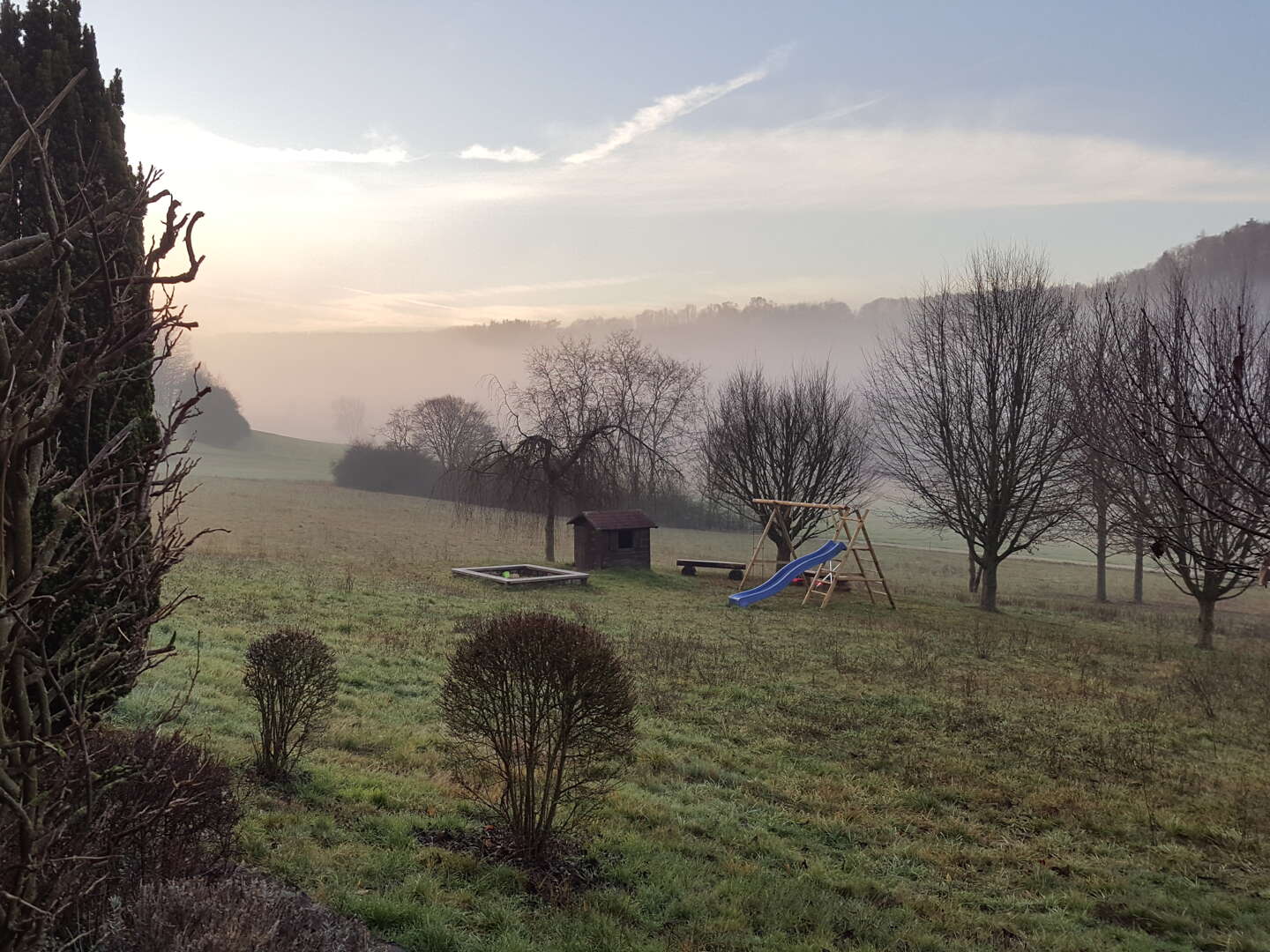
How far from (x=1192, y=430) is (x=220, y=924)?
9061mm

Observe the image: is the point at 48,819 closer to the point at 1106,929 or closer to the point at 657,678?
the point at 1106,929

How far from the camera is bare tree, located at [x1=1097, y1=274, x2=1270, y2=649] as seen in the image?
5.20 meters

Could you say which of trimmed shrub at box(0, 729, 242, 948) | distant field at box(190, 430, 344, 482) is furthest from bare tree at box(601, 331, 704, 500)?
distant field at box(190, 430, 344, 482)

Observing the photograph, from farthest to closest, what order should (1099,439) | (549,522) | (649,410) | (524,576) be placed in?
(649,410)
(549,522)
(524,576)
(1099,439)

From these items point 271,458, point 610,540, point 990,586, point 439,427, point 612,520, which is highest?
point 439,427

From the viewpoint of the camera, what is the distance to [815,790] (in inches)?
295

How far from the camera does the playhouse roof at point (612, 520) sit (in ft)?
83.6

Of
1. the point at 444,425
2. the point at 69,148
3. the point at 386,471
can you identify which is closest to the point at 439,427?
the point at 444,425

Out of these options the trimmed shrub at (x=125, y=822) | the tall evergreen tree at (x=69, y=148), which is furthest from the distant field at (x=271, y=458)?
the trimmed shrub at (x=125, y=822)

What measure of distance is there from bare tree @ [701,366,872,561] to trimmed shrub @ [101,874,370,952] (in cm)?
2560

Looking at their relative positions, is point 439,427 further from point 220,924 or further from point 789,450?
point 220,924

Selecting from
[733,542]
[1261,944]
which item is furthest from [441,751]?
[733,542]

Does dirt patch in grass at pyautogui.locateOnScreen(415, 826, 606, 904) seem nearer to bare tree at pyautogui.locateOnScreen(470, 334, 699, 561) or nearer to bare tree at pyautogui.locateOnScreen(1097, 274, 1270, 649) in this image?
bare tree at pyautogui.locateOnScreen(1097, 274, 1270, 649)

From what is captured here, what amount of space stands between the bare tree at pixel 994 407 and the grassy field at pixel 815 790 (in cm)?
573
